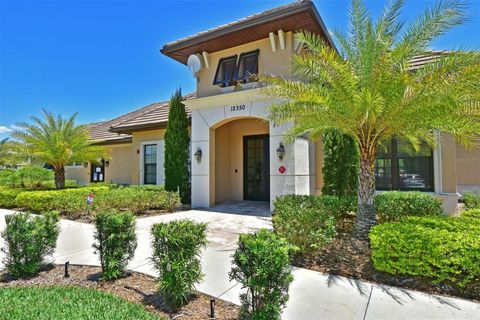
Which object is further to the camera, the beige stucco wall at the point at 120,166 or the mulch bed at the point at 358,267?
the beige stucco wall at the point at 120,166

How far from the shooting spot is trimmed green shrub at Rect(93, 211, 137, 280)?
4.11 metres

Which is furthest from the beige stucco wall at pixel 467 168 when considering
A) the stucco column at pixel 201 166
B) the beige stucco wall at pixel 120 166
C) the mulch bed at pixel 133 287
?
the beige stucco wall at pixel 120 166

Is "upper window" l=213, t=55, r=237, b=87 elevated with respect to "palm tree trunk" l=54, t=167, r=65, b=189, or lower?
elevated

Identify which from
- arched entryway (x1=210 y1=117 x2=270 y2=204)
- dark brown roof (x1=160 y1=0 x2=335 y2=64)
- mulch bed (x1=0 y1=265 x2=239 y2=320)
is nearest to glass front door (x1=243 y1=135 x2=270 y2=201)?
arched entryway (x1=210 y1=117 x2=270 y2=204)

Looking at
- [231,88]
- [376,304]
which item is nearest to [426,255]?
[376,304]

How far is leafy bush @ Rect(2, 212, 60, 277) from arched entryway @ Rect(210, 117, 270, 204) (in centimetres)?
781

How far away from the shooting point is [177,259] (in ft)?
10.8

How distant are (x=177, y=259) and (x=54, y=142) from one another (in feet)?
41.9

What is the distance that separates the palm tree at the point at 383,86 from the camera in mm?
4680

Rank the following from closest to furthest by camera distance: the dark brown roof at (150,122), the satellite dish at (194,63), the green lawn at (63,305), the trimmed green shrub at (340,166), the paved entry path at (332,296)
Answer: the green lawn at (63,305) → the paved entry path at (332,296) → the trimmed green shrub at (340,166) → the satellite dish at (194,63) → the dark brown roof at (150,122)

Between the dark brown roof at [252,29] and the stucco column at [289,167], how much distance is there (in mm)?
3717

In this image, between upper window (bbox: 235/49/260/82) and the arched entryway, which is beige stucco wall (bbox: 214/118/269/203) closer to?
the arched entryway

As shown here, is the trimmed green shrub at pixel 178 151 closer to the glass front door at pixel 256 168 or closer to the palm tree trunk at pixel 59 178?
the glass front door at pixel 256 168

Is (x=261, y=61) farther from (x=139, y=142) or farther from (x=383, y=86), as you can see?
(x=139, y=142)
